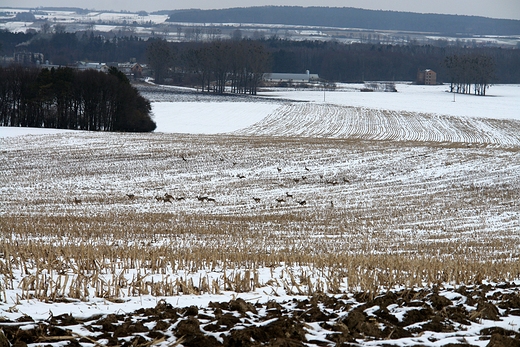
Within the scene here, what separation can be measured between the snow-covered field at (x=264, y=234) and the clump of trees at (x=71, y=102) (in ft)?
23.2

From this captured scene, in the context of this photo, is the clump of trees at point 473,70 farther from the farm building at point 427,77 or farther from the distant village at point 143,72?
the distant village at point 143,72

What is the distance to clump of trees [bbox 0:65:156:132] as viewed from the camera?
181ft

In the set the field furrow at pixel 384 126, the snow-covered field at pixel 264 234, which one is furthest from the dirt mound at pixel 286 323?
the field furrow at pixel 384 126

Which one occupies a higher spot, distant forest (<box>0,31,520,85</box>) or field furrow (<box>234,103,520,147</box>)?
distant forest (<box>0,31,520,85</box>)

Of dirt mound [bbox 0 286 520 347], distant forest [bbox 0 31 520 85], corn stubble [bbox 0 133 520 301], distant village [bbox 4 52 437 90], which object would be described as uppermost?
distant forest [bbox 0 31 520 85]

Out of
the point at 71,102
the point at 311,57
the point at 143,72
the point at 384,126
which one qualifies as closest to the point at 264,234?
the point at 71,102

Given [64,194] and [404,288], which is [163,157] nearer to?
[64,194]

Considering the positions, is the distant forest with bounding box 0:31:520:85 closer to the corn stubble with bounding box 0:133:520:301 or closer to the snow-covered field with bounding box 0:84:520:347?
the snow-covered field with bounding box 0:84:520:347

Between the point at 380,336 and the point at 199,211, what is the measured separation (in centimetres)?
1566

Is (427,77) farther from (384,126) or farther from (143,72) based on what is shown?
(384,126)

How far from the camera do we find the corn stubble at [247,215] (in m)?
8.98

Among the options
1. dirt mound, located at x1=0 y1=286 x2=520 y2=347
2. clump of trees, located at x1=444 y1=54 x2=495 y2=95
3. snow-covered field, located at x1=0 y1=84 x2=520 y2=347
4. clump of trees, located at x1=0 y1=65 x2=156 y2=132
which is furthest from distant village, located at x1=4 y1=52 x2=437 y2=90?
dirt mound, located at x1=0 y1=286 x2=520 y2=347

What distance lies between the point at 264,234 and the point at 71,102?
4395 centimetres

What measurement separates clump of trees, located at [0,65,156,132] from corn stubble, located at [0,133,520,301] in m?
11.5
